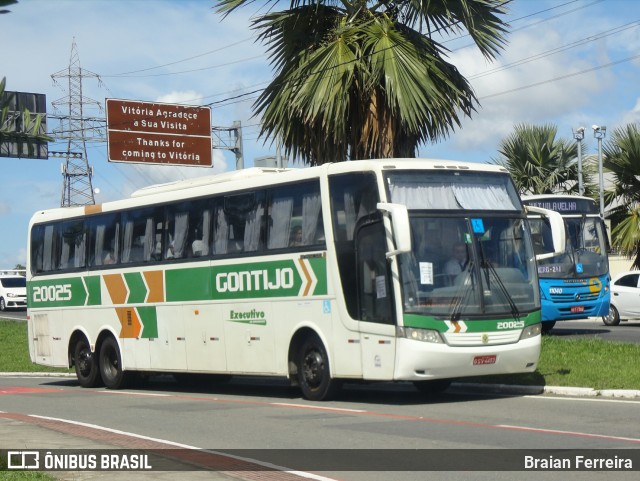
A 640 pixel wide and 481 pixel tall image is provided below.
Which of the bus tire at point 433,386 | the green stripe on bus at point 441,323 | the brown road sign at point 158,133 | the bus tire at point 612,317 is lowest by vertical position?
the bus tire at point 433,386

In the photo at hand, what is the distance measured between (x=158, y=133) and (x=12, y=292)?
27.0 m

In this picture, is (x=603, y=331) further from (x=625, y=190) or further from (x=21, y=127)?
(x=21, y=127)

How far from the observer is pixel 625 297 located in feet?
111

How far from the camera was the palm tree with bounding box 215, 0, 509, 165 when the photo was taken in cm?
2017

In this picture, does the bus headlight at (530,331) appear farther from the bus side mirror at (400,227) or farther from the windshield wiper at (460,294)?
the bus side mirror at (400,227)

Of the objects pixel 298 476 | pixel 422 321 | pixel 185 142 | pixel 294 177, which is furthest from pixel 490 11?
pixel 185 142

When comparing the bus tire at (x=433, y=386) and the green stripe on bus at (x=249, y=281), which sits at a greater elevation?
the green stripe on bus at (x=249, y=281)

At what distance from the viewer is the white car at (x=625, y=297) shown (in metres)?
33.7

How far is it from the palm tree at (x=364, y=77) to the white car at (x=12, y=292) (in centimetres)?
4320

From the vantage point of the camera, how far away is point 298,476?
9430 mm

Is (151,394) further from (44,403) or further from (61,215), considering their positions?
(61,215)

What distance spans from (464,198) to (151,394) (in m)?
7.34

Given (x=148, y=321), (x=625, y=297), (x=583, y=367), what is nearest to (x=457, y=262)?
(x=583, y=367)

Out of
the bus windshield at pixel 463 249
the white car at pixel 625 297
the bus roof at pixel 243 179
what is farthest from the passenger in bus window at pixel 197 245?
the white car at pixel 625 297
